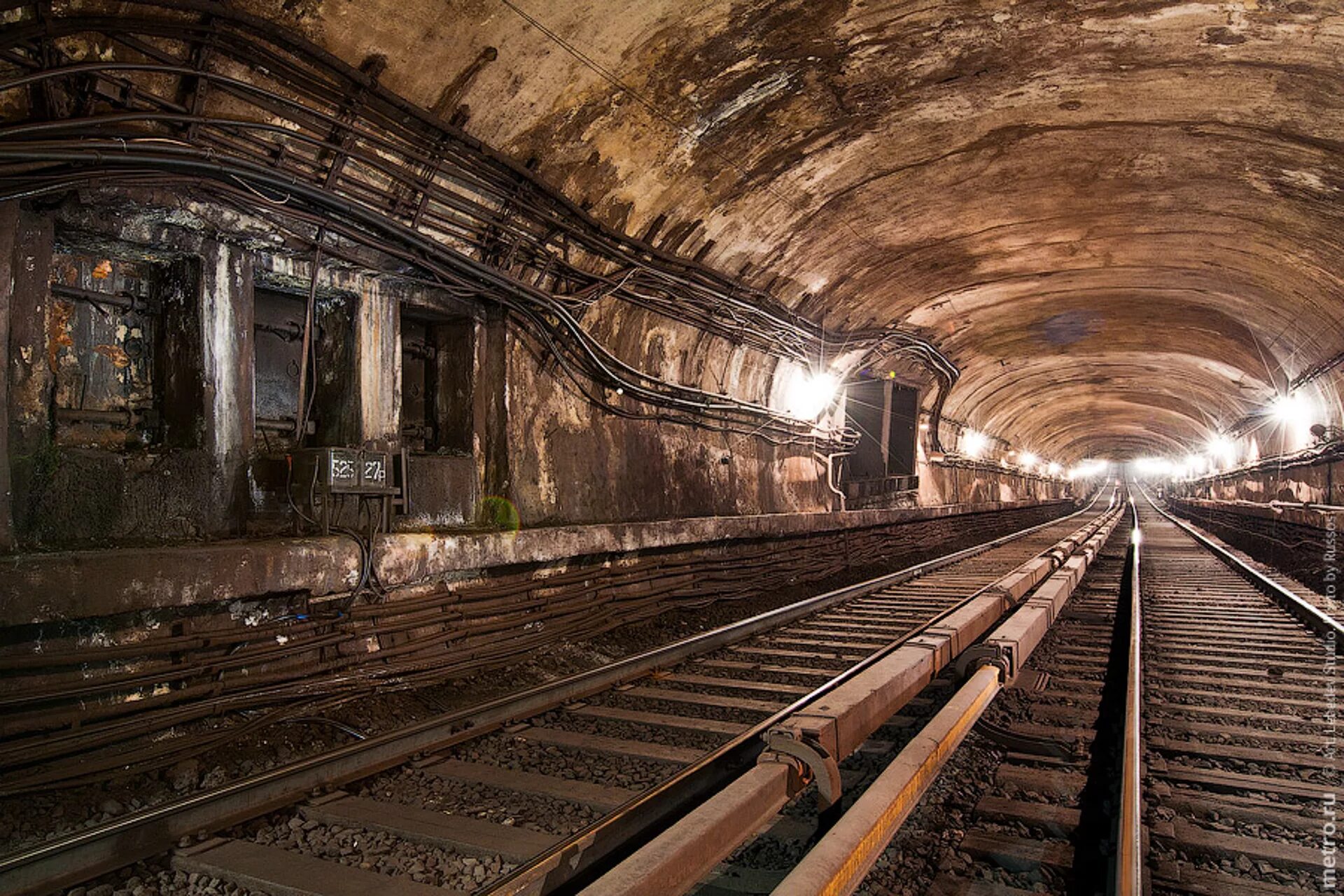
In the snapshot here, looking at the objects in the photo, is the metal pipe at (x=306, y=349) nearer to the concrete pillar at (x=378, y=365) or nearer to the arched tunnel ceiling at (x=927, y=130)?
the concrete pillar at (x=378, y=365)

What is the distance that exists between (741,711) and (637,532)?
2.81 meters

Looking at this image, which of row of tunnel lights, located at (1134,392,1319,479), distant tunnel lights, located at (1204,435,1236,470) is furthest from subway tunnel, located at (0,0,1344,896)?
distant tunnel lights, located at (1204,435,1236,470)

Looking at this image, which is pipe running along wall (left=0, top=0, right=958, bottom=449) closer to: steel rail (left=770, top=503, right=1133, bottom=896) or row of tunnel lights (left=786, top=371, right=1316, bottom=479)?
steel rail (left=770, top=503, right=1133, bottom=896)

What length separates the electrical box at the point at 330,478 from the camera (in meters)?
4.89

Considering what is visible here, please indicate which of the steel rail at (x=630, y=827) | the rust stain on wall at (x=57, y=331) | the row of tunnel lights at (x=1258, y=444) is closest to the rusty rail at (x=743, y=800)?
the steel rail at (x=630, y=827)

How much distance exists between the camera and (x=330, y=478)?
16.0 ft

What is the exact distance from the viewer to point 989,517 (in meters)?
24.0

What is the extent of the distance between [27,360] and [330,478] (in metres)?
1.52

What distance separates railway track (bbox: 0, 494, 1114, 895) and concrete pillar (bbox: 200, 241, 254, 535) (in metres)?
1.83

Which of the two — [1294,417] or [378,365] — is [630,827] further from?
[1294,417]

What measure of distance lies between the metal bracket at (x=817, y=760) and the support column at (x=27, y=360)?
3.59 metres

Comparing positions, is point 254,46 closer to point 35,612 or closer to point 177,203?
point 177,203

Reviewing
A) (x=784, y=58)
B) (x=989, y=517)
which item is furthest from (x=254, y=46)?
(x=989, y=517)

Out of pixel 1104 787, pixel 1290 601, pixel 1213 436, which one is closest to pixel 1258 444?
pixel 1213 436
